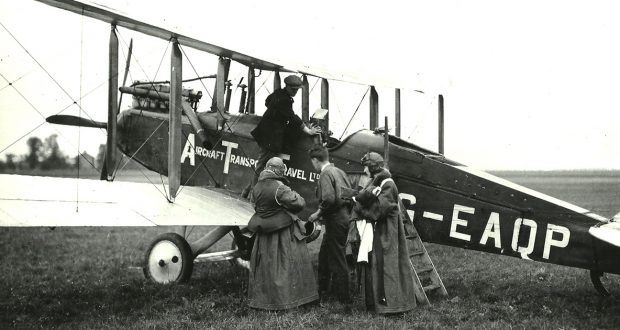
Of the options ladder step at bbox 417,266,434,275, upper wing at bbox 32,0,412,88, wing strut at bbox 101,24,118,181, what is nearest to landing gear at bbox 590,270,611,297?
ladder step at bbox 417,266,434,275

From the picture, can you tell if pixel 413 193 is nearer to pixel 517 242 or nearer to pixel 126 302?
Result: pixel 517 242

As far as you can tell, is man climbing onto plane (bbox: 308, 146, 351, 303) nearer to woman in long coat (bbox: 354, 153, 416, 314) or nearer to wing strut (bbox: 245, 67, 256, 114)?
woman in long coat (bbox: 354, 153, 416, 314)

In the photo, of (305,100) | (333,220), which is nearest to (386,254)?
(333,220)

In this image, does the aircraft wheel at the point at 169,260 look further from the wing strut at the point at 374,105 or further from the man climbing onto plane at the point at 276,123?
the wing strut at the point at 374,105

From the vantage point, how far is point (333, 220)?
6.05m

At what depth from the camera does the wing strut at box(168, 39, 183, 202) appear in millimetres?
6270

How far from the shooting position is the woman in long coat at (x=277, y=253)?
5.47 meters

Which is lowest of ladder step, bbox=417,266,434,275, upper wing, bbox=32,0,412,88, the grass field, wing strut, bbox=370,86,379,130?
the grass field

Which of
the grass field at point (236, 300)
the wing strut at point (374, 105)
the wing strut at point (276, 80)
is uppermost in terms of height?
the wing strut at point (276, 80)

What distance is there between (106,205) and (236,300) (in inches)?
68.4

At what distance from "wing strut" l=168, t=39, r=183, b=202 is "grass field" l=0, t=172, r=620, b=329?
1.37 meters

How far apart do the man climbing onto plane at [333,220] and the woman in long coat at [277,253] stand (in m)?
0.35

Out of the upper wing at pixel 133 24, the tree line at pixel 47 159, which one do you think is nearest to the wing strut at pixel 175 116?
the upper wing at pixel 133 24

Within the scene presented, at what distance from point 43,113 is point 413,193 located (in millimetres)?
4296
